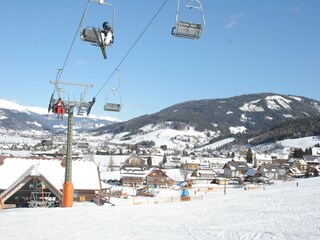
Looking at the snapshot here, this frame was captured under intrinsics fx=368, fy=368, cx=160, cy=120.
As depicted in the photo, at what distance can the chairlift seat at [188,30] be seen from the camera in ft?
30.9

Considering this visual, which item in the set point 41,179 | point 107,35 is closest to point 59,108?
point 41,179

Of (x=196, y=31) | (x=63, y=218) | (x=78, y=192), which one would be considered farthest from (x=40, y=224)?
Answer: (x=78, y=192)

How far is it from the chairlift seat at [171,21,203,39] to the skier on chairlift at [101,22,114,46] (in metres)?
2.25

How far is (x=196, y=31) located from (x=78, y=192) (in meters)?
22.7

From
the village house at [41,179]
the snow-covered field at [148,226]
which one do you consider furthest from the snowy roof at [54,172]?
the snow-covered field at [148,226]

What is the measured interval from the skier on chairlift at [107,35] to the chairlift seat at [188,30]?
2.25 m

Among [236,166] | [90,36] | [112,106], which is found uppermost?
[90,36]

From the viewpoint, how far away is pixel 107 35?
1076 cm

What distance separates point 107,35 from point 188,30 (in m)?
2.60

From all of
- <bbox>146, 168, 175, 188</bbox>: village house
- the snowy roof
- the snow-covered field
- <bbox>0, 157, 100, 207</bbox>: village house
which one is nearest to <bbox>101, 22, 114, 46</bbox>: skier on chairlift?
the snow-covered field

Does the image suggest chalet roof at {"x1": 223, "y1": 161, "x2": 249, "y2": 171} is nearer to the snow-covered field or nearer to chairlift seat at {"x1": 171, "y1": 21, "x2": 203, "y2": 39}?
the snow-covered field

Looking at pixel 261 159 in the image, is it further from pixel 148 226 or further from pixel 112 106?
pixel 148 226

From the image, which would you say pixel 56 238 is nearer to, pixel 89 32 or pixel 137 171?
pixel 89 32

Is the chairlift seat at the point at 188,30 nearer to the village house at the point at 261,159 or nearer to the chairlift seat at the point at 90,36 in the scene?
the chairlift seat at the point at 90,36
